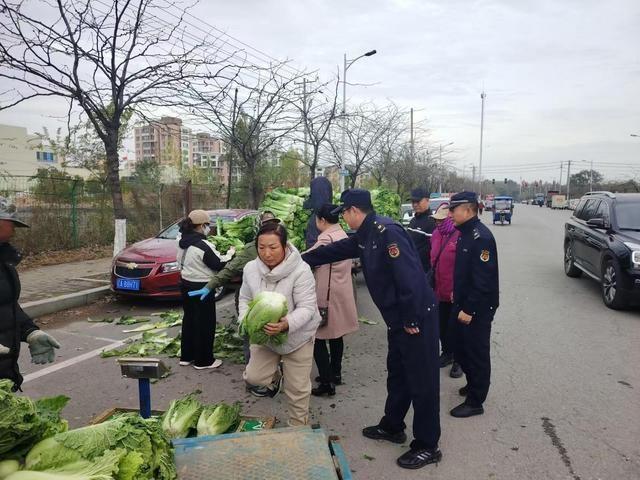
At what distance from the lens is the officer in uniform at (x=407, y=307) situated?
328cm

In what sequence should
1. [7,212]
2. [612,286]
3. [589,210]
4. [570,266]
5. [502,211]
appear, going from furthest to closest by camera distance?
1. [502,211]
2. [570,266]
3. [589,210]
4. [612,286]
5. [7,212]

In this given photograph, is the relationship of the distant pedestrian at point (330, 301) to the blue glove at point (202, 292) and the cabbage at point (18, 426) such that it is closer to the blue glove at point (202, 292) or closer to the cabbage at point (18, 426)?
the blue glove at point (202, 292)

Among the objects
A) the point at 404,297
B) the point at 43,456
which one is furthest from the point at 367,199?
the point at 43,456

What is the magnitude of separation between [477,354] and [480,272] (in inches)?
28.9

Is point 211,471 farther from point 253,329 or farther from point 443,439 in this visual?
point 443,439

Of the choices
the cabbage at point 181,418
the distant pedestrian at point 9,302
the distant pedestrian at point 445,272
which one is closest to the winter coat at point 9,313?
the distant pedestrian at point 9,302

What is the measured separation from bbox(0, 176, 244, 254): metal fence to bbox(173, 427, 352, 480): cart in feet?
33.0

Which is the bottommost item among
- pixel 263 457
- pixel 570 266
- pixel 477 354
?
A: pixel 570 266

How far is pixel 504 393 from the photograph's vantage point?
4.69m

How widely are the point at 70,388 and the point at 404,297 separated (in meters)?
3.65

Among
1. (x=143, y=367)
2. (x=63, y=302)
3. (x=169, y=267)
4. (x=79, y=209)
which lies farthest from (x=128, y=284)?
(x=79, y=209)

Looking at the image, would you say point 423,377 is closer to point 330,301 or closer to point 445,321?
point 330,301

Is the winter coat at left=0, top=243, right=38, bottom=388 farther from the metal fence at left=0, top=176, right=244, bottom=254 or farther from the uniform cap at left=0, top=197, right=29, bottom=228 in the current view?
the metal fence at left=0, top=176, right=244, bottom=254

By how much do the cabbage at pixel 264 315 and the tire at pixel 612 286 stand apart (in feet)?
22.3
